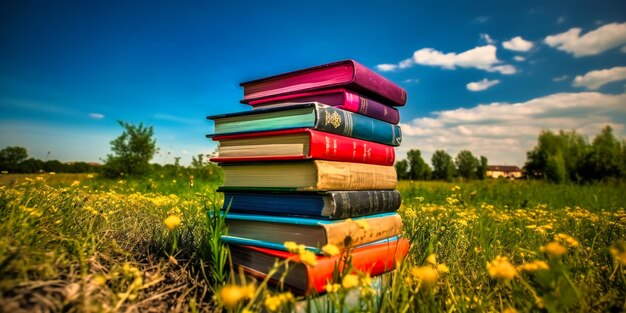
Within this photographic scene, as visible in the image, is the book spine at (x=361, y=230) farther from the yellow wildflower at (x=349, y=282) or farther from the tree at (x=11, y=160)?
the tree at (x=11, y=160)

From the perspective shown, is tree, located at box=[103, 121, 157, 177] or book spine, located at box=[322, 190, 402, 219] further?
tree, located at box=[103, 121, 157, 177]

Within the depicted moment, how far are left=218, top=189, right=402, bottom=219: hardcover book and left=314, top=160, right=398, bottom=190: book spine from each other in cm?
5

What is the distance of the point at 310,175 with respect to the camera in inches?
65.9

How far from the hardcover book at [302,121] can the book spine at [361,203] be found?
0.35 metres

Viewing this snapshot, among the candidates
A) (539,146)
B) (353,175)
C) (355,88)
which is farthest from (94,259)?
(539,146)

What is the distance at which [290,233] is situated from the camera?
1.71m

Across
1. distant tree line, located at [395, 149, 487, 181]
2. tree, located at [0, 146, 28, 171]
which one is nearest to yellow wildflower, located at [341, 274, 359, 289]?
tree, located at [0, 146, 28, 171]

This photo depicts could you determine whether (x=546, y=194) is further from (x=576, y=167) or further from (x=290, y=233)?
(x=576, y=167)

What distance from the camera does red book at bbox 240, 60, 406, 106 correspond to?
6.13ft

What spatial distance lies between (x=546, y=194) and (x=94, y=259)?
10718 millimetres

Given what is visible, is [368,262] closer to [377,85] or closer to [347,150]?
[347,150]

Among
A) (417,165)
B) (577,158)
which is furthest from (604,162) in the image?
(417,165)

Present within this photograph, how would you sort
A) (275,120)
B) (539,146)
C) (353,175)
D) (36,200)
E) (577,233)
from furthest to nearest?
(539,146)
(577,233)
(36,200)
(353,175)
(275,120)

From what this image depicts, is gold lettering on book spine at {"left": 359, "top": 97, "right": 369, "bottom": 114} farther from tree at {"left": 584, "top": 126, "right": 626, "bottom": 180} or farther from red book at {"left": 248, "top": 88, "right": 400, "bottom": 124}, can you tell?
tree at {"left": 584, "top": 126, "right": 626, "bottom": 180}
